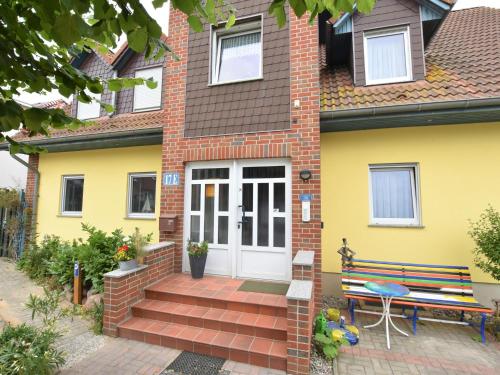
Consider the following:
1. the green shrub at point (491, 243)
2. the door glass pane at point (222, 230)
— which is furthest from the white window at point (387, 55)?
the door glass pane at point (222, 230)

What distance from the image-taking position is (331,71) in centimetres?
639

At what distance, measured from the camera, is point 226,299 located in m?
3.98

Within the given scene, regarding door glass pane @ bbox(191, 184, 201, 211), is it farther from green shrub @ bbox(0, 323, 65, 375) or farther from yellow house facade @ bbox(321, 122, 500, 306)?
green shrub @ bbox(0, 323, 65, 375)

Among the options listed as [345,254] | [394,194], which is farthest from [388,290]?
[394,194]

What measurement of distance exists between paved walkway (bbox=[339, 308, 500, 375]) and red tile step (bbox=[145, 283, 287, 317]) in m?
1.08

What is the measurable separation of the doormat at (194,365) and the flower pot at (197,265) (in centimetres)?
160

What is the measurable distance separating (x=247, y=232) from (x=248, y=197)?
70cm

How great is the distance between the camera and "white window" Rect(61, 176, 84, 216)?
7512mm

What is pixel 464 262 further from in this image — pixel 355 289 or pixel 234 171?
pixel 234 171

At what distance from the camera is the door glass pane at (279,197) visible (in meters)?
4.90

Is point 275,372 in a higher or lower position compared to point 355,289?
lower

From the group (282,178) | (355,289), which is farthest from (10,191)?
(355,289)

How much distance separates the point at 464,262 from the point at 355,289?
7.43 feet

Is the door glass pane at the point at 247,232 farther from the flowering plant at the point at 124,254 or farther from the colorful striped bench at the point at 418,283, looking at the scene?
the flowering plant at the point at 124,254
